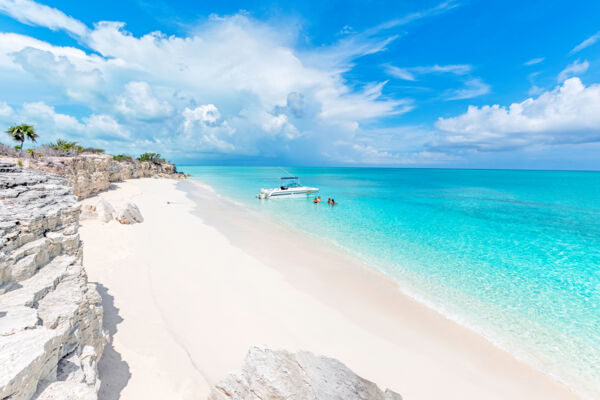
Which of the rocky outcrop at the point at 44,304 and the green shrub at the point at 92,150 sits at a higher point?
the green shrub at the point at 92,150

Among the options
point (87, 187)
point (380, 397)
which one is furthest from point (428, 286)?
point (87, 187)

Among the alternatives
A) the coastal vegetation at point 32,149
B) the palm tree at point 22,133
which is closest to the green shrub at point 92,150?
the coastal vegetation at point 32,149

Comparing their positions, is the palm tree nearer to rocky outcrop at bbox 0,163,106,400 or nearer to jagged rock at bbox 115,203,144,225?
jagged rock at bbox 115,203,144,225

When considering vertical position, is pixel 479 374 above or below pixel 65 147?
below

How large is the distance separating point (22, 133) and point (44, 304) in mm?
34521

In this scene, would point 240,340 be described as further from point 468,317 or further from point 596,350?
point 596,350

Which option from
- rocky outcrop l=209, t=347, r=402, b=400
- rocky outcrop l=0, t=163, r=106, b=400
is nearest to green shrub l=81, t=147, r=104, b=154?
rocky outcrop l=0, t=163, r=106, b=400

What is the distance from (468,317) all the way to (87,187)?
31.4 meters

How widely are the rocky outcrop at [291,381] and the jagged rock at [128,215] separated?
15.3m

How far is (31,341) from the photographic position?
9.71ft

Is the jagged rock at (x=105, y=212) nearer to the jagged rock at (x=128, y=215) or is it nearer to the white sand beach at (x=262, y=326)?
the jagged rock at (x=128, y=215)

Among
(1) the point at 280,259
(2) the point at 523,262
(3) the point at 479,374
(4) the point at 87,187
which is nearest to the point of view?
(3) the point at 479,374

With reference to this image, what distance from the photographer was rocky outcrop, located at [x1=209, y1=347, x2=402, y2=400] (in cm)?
361

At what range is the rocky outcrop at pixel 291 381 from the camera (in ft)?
11.8
